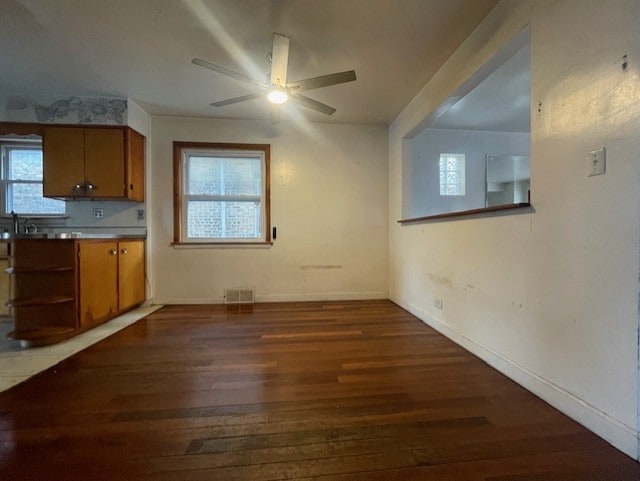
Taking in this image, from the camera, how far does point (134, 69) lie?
2.56 metres

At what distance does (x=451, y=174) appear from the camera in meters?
4.11

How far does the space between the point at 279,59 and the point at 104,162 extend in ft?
7.55

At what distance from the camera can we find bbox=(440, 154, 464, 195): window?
4.07 metres

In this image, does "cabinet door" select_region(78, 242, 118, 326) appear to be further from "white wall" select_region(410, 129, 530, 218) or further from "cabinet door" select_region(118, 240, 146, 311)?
"white wall" select_region(410, 129, 530, 218)

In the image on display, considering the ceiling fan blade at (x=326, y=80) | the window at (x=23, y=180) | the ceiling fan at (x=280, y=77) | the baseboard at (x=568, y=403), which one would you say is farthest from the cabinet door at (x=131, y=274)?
the baseboard at (x=568, y=403)

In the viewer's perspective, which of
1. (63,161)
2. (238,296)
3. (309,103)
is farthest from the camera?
(238,296)

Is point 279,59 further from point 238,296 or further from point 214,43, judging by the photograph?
point 238,296

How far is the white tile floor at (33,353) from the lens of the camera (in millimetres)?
1782

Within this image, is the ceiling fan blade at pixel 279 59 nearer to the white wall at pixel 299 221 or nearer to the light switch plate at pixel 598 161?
the white wall at pixel 299 221

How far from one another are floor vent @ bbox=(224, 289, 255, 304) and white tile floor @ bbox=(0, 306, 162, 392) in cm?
107

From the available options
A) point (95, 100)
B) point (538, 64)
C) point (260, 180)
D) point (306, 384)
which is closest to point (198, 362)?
point (306, 384)

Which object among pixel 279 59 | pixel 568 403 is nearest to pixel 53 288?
pixel 279 59

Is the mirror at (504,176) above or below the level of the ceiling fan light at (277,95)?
below

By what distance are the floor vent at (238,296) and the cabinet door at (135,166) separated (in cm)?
155
